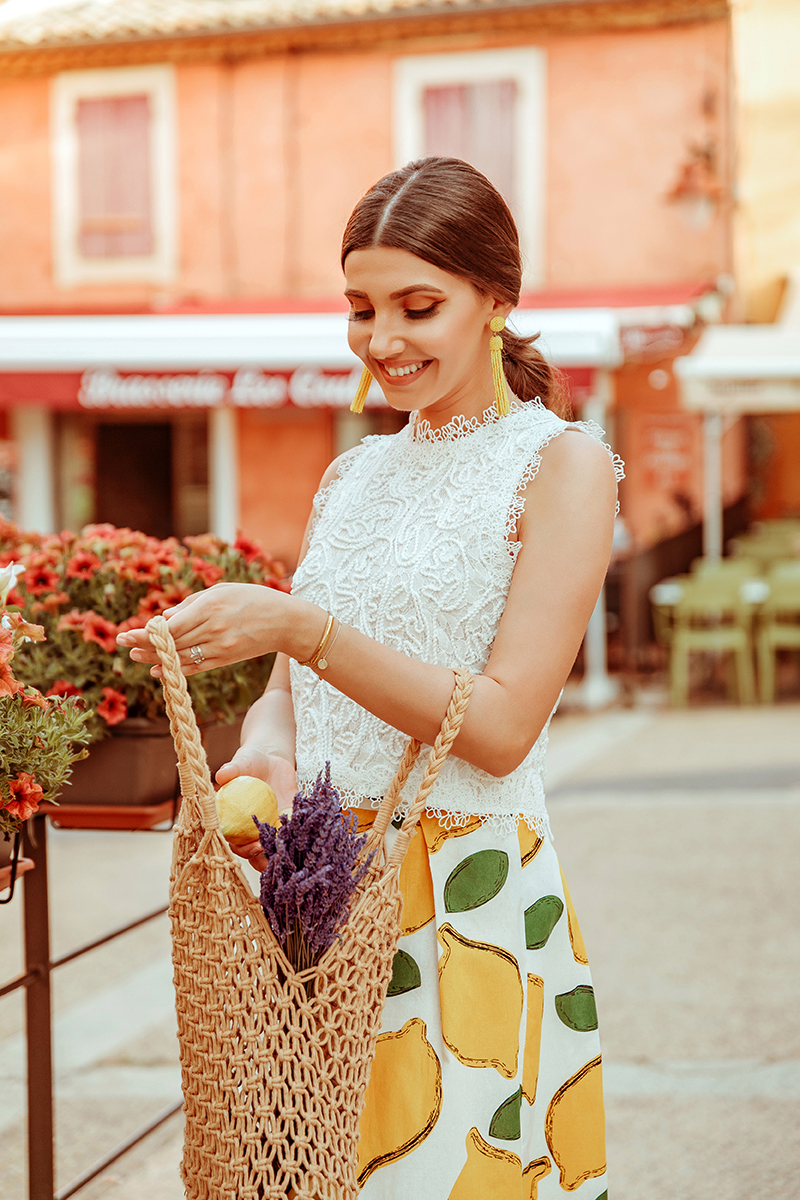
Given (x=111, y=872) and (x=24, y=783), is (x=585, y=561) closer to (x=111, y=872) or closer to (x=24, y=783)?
(x=24, y=783)

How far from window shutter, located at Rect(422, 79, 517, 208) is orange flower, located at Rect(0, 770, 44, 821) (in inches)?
385

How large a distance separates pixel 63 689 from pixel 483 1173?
109 centimetres

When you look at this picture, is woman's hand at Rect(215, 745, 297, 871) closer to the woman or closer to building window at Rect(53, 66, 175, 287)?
the woman

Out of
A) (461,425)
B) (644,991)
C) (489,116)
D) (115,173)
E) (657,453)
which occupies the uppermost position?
(489,116)

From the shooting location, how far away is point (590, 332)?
26.1 feet

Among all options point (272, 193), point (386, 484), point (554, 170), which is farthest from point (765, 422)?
point (386, 484)

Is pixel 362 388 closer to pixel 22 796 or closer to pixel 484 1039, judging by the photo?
pixel 22 796

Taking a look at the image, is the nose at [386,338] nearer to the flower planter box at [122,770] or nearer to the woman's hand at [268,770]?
the woman's hand at [268,770]

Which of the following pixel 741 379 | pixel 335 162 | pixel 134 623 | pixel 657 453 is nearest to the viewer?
pixel 134 623

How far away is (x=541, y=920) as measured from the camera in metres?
1.60

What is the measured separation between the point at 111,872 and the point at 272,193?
25.1 ft

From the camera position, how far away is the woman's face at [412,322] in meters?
1.44

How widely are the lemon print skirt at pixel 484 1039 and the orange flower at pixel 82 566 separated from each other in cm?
102

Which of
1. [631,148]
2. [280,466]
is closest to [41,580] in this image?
[280,466]
